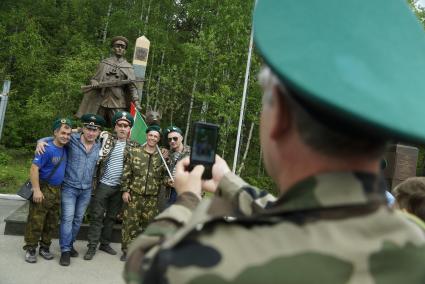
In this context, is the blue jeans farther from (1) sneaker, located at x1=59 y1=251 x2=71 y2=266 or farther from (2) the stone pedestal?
(2) the stone pedestal

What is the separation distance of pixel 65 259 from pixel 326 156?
5.13 m

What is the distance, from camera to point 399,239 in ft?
2.91

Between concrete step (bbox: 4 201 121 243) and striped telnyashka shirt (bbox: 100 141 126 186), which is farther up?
striped telnyashka shirt (bbox: 100 141 126 186)

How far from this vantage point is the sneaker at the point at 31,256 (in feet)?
17.5

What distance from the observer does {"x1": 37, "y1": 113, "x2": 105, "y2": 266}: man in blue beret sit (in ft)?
17.9

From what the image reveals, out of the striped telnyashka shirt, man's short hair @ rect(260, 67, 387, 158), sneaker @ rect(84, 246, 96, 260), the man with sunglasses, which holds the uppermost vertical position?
man's short hair @ rect(260, 67, 387, 158)

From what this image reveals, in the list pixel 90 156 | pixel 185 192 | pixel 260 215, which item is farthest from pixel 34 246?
pixel 260 215

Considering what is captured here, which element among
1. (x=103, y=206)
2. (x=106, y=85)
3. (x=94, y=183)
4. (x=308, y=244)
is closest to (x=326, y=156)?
(x=308, y=244)

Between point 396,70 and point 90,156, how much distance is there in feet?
16.7

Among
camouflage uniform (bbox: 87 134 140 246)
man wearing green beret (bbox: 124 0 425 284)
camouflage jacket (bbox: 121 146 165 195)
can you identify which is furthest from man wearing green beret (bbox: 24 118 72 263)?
man wearing green beret (bbox: 124 0 425 284)

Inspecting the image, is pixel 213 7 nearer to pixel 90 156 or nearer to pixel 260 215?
pixel 90 156

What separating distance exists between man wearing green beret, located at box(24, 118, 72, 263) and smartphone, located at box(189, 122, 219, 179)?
4.16m

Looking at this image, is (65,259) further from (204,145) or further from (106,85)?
(204,145)

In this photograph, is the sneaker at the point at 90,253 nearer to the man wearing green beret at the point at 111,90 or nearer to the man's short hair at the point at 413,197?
the man wearing green beret at the point at 111,90
